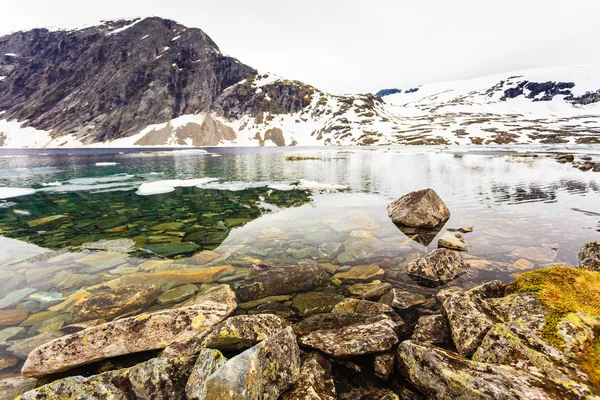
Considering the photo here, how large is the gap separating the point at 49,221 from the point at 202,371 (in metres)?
17.4

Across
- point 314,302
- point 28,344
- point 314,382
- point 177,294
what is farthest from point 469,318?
point 28,344

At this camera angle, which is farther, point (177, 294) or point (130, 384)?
point (177, 294)

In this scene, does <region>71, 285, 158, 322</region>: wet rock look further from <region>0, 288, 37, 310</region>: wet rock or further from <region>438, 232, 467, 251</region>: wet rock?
<region>438, 232, 467, 251</region>: wet rock

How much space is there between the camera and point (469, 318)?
509 cm

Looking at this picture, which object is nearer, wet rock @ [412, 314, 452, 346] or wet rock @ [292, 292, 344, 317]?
wet rock @ [412, 314, 452, 346]

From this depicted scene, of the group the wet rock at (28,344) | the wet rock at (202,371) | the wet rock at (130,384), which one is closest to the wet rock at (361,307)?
the wet rock at (202,371)

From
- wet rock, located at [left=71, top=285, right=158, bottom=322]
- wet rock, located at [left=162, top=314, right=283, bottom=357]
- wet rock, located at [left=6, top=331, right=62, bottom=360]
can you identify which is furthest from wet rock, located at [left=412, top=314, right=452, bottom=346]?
wet rock, located at [left=6, top=331, right=62, bottom=360]

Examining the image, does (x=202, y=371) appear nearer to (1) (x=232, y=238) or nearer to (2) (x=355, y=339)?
(2) (x=355, y=339)

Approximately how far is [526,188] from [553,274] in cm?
2465

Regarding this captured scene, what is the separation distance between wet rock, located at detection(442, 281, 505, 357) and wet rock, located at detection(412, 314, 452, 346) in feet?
0.67

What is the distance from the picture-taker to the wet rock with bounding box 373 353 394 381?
4520 millimetres

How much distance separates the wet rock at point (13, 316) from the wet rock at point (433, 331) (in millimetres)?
9534

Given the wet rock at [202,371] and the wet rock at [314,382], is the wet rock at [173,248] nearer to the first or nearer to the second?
the wet rock at [202,371]

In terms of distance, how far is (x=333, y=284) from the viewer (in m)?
8.42
